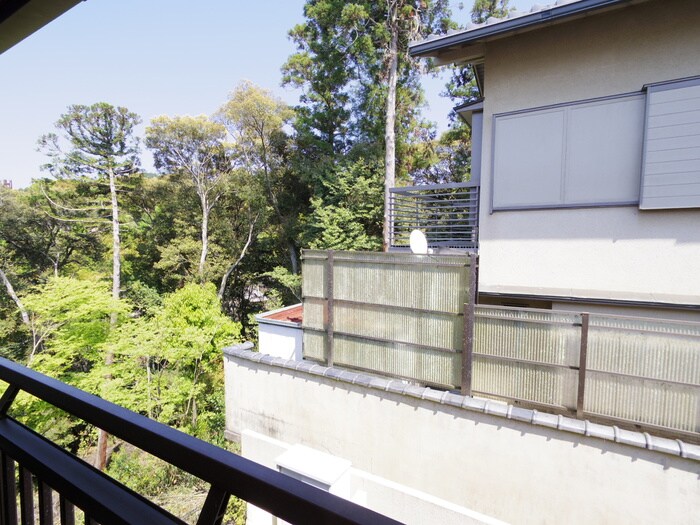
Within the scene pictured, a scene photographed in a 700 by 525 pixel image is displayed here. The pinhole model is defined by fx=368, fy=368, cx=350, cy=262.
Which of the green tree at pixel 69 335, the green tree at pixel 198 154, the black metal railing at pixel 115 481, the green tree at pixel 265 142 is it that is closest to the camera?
the black metal railing at pixel 115 481

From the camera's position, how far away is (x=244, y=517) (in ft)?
16.2

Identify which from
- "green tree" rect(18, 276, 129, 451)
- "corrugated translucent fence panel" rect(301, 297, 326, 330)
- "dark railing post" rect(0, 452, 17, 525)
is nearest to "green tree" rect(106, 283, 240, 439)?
"green tree" rect(18, 276, 129, 451)

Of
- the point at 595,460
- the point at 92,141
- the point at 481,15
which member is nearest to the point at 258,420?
the point at 595,460

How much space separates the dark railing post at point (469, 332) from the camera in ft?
13.5

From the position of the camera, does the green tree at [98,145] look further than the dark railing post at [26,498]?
Yes

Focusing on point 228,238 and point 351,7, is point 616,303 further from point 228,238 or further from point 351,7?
point 228,238

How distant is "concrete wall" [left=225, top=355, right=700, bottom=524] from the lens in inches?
128

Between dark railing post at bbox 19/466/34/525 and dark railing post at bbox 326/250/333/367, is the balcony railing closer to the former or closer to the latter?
dark railing post at bbox 326/250/333/367

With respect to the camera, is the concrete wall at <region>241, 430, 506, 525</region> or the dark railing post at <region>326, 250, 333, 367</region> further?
the dark railing post at <region>326, 250, 333, 367</region>

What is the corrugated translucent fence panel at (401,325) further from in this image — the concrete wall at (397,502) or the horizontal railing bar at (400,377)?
the concrete wall at (397,502)

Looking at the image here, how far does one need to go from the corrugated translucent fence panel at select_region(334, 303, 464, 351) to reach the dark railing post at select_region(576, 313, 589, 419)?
1.18 metres

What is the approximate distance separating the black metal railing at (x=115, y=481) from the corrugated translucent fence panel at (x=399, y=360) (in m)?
3.96

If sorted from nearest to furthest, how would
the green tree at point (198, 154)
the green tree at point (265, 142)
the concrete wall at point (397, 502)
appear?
the concrete wall at point (397, 502) < the green tree at point (265, 142) < the green tree at point (198, 154)

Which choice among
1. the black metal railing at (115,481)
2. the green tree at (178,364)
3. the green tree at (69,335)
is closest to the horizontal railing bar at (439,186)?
the black metal railing at (115,481)
